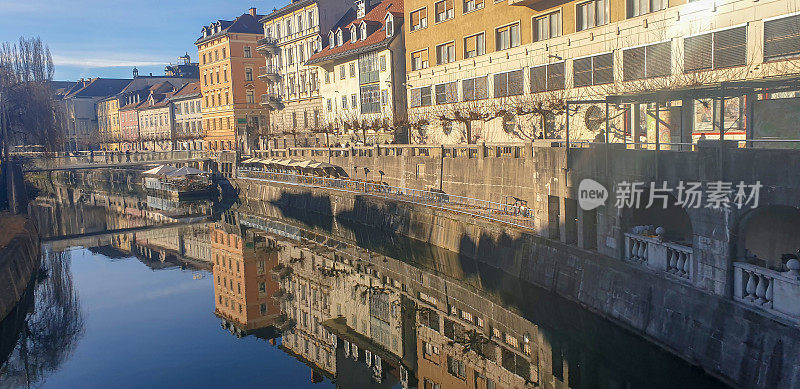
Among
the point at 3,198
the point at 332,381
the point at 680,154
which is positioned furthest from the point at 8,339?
the point at 3,198

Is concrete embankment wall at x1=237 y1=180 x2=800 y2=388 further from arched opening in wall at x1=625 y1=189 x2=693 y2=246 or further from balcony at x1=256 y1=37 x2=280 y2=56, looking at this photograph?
balcony at x1=256 y1=37 x2=280 y2=56

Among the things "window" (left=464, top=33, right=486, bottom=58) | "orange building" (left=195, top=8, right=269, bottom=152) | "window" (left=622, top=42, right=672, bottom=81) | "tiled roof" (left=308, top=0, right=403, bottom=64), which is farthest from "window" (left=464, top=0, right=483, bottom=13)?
"orange building" (left=195, top=8, right=269, bottom=152)

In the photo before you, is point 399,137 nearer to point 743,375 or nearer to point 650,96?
point 650,96

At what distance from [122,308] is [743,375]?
78.7 ft

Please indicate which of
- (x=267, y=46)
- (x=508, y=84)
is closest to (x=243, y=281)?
(x=508, y=84)

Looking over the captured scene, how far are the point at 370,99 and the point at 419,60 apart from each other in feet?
28.0

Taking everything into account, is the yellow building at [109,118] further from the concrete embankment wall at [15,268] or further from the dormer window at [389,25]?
the concrete embankment wall at [15,268]

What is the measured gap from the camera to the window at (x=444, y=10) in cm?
4516

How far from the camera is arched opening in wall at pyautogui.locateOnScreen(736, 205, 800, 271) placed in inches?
666

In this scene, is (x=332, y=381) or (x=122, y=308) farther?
(x=122, y=308)

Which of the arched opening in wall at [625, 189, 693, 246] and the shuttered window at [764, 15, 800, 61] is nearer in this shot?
the arched opening in wall at [625, 189, 693, 246]

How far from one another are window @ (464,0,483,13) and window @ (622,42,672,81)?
13160 mm

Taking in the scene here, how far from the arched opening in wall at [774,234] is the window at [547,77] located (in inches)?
748

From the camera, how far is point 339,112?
203 feet
